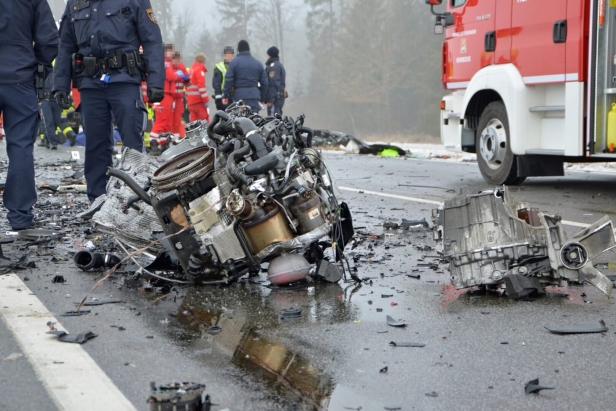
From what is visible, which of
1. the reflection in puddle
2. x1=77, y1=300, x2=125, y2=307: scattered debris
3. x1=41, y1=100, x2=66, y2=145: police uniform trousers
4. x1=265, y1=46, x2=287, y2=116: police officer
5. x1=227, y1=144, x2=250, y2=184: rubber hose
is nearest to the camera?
the reflection in puddle

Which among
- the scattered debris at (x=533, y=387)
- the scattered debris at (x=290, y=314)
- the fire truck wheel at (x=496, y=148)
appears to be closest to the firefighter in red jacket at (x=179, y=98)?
the fire truck wheel at (x=496, y=148)

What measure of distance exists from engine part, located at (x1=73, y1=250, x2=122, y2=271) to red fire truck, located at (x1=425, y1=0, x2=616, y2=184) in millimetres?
5092

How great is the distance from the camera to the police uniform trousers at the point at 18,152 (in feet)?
22.4

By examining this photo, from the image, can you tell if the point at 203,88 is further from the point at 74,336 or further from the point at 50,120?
the point at 74,336

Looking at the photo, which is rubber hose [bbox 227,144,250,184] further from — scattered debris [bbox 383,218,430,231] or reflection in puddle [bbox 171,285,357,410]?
scattered debris [bbox 383,218,430,231]

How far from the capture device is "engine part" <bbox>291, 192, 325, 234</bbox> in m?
4.82

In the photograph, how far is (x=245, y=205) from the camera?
466cm

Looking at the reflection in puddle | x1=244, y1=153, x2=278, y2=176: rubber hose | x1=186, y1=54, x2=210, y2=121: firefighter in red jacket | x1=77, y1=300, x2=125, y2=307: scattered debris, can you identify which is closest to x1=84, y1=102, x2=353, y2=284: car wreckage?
x1=244, y1=153, x2=278, y2=176: rubber hose

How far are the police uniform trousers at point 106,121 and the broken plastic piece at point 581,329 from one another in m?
4.49

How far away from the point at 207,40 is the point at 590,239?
252ft

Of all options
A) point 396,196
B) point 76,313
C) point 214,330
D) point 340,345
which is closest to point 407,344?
point 340,345

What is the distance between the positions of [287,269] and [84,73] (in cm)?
353

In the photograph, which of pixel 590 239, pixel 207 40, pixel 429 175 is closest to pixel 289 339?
pixel 590 239

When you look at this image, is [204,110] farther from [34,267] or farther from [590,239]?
[590,239]
